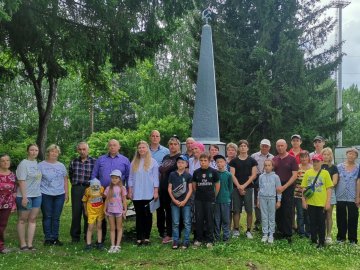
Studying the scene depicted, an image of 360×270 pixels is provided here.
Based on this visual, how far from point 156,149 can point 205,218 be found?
1.40 metres

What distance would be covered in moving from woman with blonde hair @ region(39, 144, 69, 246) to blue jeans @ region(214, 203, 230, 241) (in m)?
2.37

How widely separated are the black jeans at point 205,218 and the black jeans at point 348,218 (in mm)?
2058

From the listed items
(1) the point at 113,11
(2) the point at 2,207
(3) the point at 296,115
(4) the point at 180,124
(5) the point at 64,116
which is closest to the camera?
(2) the point at 2,207

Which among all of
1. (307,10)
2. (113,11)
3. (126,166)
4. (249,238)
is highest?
(307,10)

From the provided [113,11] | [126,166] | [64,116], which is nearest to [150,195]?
[126,166]

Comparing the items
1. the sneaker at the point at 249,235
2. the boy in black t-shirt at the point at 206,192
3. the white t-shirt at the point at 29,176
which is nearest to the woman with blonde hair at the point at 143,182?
the boy in black t-shirt at the point at 206,192

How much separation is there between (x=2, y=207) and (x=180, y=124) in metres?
17.5

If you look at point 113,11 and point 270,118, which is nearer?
point 113,11

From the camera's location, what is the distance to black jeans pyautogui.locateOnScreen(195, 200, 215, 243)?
6.70 m

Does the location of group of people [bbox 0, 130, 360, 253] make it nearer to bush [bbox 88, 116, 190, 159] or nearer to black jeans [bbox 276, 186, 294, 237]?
black jeans [bbox 276, 186, 294, 237]

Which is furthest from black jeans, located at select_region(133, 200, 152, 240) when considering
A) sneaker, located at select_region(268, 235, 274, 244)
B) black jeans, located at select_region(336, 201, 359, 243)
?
black jeans, located at select_region(336, 201, 359, 243)

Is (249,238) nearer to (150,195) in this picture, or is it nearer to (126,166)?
(150,195)

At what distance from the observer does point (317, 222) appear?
686 cm

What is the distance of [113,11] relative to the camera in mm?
8664
